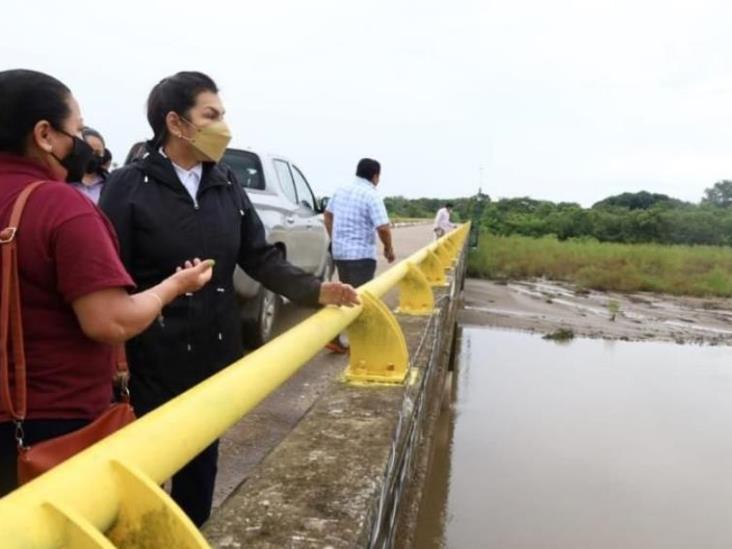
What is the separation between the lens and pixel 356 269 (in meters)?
6.24

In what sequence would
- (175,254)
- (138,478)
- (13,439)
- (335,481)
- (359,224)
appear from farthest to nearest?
(359,224) < (175,254) < (335,481) < (13,439) < (138,478)

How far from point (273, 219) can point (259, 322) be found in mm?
913

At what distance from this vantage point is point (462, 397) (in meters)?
9.02

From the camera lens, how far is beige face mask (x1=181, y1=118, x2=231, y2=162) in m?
2.38

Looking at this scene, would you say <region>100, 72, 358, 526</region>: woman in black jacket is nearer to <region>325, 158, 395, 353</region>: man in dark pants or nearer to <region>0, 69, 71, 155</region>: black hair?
<region>0, 69, 71, 155</region>: black hair

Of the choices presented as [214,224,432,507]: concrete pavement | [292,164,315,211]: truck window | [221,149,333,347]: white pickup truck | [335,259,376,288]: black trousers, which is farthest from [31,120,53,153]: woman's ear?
[292,164,315,211]: truck window

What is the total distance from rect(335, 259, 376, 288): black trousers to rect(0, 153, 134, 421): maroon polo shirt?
4.55 m

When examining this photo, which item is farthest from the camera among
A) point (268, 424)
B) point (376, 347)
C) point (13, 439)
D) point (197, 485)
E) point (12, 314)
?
point (268, 424)

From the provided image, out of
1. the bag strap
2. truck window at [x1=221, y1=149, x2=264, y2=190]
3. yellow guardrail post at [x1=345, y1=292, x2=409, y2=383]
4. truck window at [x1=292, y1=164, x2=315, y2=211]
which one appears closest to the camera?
the bag strap

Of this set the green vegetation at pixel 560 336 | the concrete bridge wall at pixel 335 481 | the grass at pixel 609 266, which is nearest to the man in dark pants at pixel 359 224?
the concrete bridge wall at pixel 335 481

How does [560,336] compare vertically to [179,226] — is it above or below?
below

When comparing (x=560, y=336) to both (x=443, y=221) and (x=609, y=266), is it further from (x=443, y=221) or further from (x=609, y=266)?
(x=609, y=266)

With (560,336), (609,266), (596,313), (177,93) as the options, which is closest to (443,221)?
(596,313)

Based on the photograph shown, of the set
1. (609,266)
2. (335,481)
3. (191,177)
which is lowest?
(335,481)
